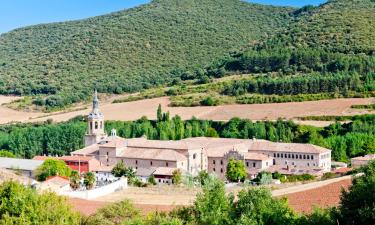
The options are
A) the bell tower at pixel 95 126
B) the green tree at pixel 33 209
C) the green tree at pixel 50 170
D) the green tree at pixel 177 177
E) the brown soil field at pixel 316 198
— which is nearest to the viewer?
the green tree at pixel 33 209

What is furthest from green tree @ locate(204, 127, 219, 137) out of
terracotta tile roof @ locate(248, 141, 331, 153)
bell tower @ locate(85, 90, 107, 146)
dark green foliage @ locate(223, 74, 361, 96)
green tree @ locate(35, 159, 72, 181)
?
green tree @ locate(35, 159, 72, 181)

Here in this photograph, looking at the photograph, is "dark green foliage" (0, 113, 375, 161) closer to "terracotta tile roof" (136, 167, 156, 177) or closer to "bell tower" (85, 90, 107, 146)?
"bell tower" (85, 90, 107, 146)

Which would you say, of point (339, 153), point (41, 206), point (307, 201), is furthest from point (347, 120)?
point (41, 206)

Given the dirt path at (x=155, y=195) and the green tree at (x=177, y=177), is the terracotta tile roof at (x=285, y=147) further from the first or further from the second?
the dirt path at (x=155, y=195)

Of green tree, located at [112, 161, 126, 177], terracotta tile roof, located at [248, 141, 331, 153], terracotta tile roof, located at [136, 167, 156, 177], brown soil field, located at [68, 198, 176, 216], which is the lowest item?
terracotta tile roof, located at [136, 167, 156, 177]

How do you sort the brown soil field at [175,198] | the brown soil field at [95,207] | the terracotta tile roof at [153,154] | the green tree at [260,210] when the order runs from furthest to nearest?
the terracotta tile roof at [153,154]
the brown soil field at [95,207]
the brown soil field at [175,198]
the green tree at [260,210]

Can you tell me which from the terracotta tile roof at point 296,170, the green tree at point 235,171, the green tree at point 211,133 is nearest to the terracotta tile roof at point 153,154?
the green tree at point 235,171

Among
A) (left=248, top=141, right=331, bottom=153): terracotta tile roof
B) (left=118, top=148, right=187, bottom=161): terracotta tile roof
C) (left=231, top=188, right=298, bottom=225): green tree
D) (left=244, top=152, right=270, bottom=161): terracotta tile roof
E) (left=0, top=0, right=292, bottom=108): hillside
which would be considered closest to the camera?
(left=231, top=188, right=298, bottom=225): green tree
